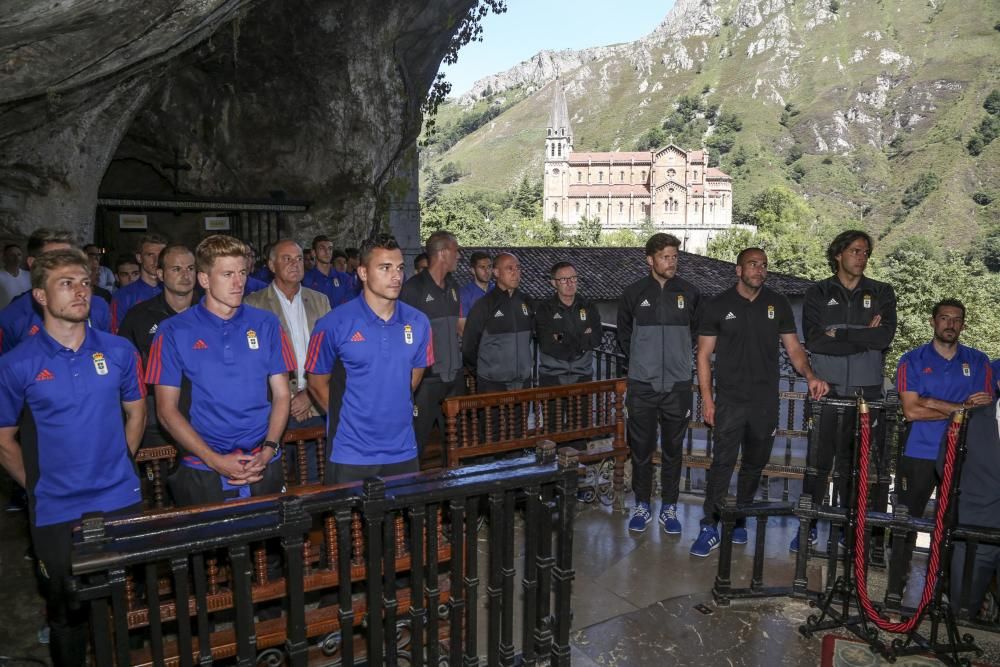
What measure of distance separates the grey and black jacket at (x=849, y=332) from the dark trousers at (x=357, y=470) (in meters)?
3.07

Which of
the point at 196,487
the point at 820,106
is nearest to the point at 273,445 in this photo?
the point at 196,487

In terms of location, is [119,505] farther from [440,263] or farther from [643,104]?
[643,104]

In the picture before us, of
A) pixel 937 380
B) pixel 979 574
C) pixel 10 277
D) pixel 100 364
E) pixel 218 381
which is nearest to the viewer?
pixel 100 364

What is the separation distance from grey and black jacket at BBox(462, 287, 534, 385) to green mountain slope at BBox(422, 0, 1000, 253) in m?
88.3

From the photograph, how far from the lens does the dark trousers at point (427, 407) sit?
18.5 ft

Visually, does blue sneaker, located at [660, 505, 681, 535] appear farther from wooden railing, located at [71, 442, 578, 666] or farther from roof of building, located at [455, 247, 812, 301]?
roof of building, located at [455, 247, 812, 301]

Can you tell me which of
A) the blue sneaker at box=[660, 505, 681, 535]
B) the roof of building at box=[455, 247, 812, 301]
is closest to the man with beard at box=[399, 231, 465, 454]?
the blue sneaker at box=[660, 505, 681, 535]

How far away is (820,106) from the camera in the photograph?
12100 cm

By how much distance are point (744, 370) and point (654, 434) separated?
0.89 m

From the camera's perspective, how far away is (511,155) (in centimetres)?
14525

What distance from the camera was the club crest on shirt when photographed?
3109mm

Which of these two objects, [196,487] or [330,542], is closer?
[330,542]

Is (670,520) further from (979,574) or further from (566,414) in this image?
(979,574)

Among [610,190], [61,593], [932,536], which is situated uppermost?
[610,190]
